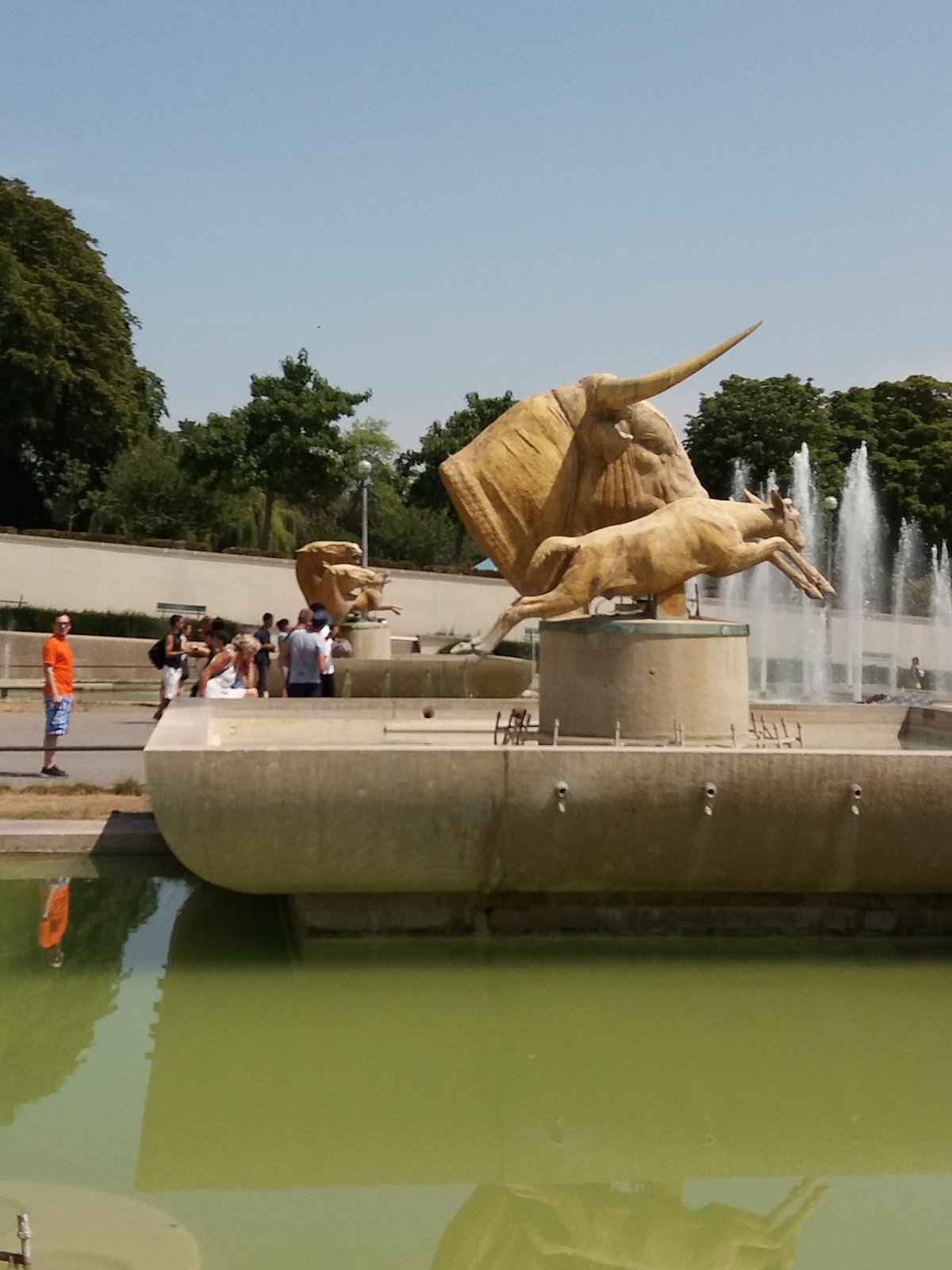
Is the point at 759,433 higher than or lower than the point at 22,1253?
higher

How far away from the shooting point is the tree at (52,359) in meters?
45.6

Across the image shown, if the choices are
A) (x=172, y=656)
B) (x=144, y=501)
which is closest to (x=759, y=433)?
(x=144, y=501)

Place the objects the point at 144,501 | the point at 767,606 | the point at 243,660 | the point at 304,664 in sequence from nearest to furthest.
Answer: the point at 243,660
the point at 304,664
the point at 767,606
the point at 144,501

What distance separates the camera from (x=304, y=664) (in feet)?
47.7

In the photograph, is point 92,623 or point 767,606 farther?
point 767,606

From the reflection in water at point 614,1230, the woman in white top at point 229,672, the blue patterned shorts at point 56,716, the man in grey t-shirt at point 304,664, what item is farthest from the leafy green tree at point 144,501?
the reflection in water at point 614,1230

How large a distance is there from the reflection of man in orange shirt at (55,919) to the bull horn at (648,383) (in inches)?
189

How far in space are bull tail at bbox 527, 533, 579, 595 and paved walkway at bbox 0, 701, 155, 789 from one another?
118 inches

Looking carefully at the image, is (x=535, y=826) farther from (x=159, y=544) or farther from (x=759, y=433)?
(x=759, y=433)

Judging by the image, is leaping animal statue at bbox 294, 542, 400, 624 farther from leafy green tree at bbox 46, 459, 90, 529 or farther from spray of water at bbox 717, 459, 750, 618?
leafy green tree at bbox 46, 459, 90, 529

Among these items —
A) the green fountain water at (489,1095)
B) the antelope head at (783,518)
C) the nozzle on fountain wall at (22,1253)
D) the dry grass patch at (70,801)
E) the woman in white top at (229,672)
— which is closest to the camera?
the nozzle on fountain wall at (22,1253)

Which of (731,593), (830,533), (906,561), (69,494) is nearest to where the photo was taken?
(731,593)

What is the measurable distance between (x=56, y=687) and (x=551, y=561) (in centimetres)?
554

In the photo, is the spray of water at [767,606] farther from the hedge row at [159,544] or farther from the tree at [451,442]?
the tree at [451,442]
